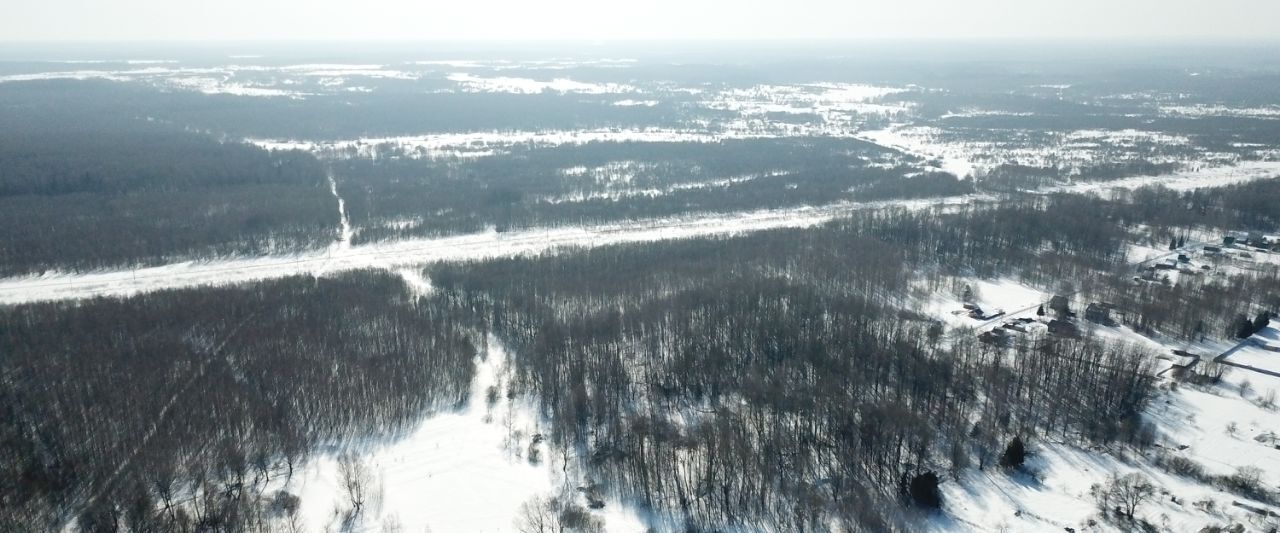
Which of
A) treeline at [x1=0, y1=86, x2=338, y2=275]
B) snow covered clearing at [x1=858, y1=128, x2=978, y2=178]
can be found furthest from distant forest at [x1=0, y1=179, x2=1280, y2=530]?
snow covered clearing at [x1=858, y1=128, x2=978, y2=178]

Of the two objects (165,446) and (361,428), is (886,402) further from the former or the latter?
(165,446)

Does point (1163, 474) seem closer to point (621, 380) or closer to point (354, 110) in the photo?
point (621, 380)

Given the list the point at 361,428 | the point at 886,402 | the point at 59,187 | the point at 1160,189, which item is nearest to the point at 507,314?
the point at 361,428

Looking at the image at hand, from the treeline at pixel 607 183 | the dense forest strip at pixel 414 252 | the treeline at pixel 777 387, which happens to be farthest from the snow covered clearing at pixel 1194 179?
the treeline at pixel 777 387

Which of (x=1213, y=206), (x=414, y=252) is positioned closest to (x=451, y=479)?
(x=414, y=252)

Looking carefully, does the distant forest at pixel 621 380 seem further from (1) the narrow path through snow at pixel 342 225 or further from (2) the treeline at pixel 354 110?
(2) the treeline at pixel 354 110

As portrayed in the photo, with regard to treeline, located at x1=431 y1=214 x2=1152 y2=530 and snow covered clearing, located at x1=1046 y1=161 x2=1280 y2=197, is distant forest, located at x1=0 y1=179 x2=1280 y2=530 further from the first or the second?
snow covered clearing, located at x1=1046 y1=161 x2=1280 y2=197
